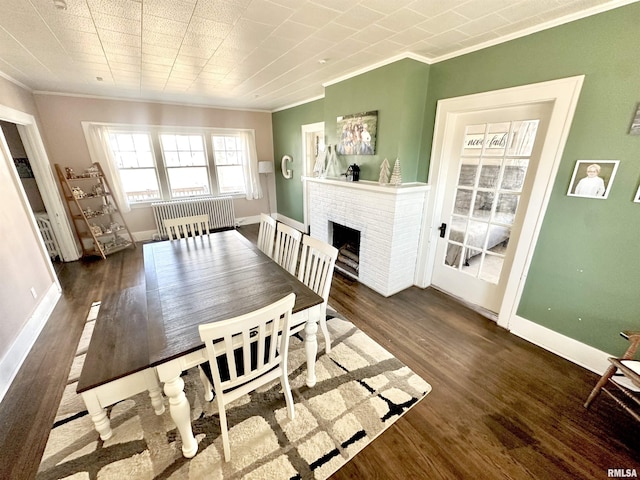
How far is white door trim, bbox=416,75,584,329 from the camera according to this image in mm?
1848

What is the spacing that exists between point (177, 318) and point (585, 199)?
291 centimetres

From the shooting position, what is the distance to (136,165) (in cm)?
466

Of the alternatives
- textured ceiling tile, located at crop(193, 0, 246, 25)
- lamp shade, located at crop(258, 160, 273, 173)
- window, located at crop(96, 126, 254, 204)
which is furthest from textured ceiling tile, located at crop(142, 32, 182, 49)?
lamp shade, located at crop(258, 160, 273, 173)

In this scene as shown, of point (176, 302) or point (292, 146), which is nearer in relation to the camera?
point (176, 302)

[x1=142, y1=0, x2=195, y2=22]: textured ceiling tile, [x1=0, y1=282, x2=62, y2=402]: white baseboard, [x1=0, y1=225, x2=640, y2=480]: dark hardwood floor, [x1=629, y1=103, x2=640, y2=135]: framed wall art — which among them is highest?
[x1=142, y1=0, x2=195, y2=22]: textured ceiling tile

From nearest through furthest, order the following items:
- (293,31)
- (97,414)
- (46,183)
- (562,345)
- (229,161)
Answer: (97,414) < (293,31) < (562,345) < (46,183) < (229,161)

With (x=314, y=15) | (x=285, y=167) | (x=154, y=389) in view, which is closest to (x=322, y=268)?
(x=154, y=389)

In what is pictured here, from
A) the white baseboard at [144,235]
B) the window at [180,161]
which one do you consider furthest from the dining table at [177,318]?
the window at [180,161]

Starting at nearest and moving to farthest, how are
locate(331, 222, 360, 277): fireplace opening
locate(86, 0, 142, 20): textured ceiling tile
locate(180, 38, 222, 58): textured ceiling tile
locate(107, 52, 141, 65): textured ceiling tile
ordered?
locate(86, 0, 142, 20): textured ceiling tile < locate(180, 38, 222, 58): textured ceiling tile < locate(107, 52, 141, 65): textured ceiling tile < locate(331, 222, 360, 277): fireplace opening

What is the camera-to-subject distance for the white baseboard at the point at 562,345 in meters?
1.90

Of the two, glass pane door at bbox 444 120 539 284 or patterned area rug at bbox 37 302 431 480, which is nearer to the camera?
patterned area rug at bbox 37 302 431 480

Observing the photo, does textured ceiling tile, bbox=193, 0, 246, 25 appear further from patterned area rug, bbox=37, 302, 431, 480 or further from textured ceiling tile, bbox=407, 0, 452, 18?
patterned area rug, bbox=37, 302, 431, 480

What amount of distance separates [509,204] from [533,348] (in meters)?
1.30

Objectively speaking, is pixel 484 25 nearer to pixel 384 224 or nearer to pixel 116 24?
pixel 384 224
